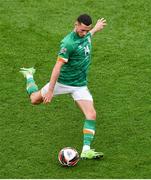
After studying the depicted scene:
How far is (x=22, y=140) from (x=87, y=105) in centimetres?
114

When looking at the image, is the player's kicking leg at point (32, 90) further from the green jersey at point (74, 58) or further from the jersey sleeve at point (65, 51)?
the jersey sleeve at point (65, 51)

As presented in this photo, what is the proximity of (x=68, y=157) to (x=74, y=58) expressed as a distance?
140 centimetres

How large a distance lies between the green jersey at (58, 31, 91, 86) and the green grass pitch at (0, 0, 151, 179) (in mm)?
956

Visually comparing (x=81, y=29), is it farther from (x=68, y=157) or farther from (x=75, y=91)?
(x=68, y=157)

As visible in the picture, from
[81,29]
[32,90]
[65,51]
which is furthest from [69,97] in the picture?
[81,29]

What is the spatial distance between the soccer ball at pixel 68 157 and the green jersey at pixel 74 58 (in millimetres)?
1007

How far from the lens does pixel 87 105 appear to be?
29.4ft

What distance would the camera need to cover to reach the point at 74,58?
348 inches

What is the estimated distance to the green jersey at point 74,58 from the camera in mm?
8641

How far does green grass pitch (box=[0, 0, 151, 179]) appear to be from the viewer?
8766 mm

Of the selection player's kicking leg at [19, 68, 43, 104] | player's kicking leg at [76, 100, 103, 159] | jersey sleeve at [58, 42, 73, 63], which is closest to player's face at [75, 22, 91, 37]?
jersey sleeve at [58, 42, 73, 63]

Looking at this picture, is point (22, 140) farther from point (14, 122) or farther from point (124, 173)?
point (124, 173)

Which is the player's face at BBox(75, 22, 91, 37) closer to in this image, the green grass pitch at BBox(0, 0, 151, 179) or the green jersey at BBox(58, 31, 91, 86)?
the green jersey at BBox(58, 31, 91, 86)

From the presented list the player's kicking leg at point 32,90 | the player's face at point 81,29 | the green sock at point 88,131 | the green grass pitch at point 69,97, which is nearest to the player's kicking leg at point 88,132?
the green sock at point 88,131
